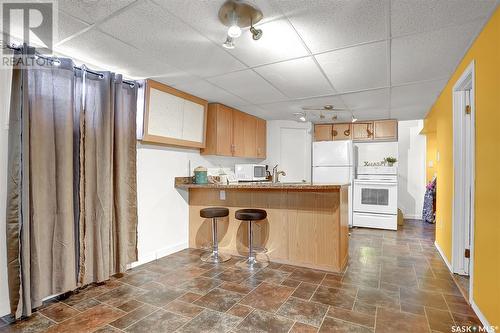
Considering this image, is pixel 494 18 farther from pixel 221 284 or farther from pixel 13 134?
pixel 13 134

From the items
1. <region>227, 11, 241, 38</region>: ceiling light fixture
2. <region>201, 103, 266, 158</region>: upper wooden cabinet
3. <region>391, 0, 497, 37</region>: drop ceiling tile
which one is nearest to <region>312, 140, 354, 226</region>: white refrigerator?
<region>201, 103, 266, 158</region>: upper wooden cabinet

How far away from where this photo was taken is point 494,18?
1866 mm

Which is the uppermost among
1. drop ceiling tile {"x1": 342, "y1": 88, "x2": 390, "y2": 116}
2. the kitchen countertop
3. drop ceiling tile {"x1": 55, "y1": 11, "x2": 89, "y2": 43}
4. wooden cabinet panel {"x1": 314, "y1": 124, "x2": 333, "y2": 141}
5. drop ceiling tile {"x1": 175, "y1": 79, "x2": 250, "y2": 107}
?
drop ceiling tile {"x1": 55, "y1": 11, "x2": 89, "y2": 43}

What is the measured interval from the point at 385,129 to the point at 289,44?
4.18 meters

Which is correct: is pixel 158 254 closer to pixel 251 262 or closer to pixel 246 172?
pixel 251 262

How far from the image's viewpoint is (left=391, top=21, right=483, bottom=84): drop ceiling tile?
214cm

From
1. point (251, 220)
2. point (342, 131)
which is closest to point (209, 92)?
point (251, 220)

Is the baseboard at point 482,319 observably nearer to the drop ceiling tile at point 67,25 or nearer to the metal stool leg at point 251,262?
the metal stool leg at point 251,262

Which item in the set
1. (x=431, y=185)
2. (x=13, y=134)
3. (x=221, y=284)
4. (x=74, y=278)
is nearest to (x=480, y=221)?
(x=221, y=284)

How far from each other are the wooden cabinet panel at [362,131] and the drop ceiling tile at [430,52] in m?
2.65

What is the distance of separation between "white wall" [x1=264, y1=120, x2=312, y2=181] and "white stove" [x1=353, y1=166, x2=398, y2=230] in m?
1.13

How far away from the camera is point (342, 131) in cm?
599

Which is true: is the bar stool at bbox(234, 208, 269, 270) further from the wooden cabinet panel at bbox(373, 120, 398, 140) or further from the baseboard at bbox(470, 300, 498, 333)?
the wooden cabinet panel at bbox(373, 120, 398, 140)

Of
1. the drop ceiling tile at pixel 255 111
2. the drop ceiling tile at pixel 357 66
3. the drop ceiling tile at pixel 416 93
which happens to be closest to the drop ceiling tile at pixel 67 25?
the drop ceiling tile at pixel 357 66
